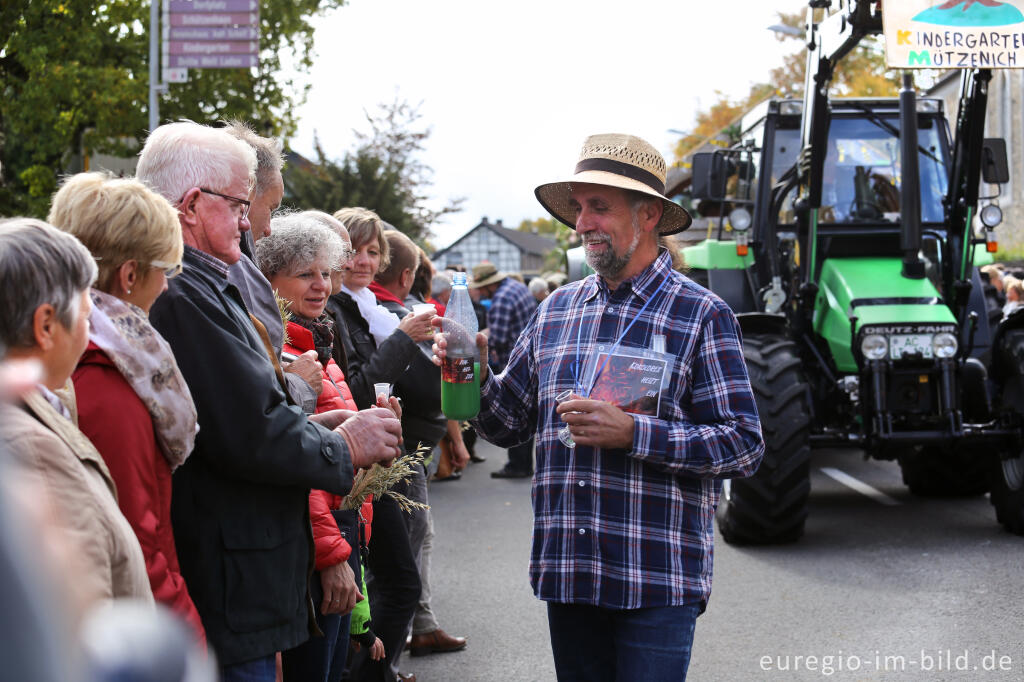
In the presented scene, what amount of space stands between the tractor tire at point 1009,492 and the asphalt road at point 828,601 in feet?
0.45

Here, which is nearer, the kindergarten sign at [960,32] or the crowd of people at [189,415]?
the crowd of people at [189,415]

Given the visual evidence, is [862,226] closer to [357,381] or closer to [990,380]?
[990,380]

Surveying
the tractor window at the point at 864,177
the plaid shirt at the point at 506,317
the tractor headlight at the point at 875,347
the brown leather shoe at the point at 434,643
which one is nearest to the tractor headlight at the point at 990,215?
the tractor window at the point at 864,177

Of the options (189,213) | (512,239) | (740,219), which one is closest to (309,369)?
(189,213)

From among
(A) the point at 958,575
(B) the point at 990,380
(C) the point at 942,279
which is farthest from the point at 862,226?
(A) the point at 958,575

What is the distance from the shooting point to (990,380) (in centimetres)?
766

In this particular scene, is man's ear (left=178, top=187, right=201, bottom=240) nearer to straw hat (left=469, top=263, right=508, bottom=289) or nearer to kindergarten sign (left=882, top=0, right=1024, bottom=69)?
→ kindergarten sign (left=882, top=0, right=1024, bottom=69)

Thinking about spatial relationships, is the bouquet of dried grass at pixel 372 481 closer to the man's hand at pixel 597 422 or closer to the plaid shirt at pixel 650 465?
the plaid shirt at pixel 650 465

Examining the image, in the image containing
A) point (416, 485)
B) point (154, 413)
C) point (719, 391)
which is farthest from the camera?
point (416, 485)

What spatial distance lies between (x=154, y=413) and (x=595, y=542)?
3.93 ft

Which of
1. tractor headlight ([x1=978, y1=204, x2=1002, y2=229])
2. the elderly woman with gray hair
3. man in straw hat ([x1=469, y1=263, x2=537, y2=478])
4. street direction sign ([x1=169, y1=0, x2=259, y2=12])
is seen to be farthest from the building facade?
the elderly woman with gray hair

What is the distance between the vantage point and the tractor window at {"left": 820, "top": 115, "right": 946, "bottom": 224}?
8484 mm

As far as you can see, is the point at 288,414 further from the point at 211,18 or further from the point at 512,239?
the point at 512,239

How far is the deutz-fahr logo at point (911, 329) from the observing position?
7.34m
